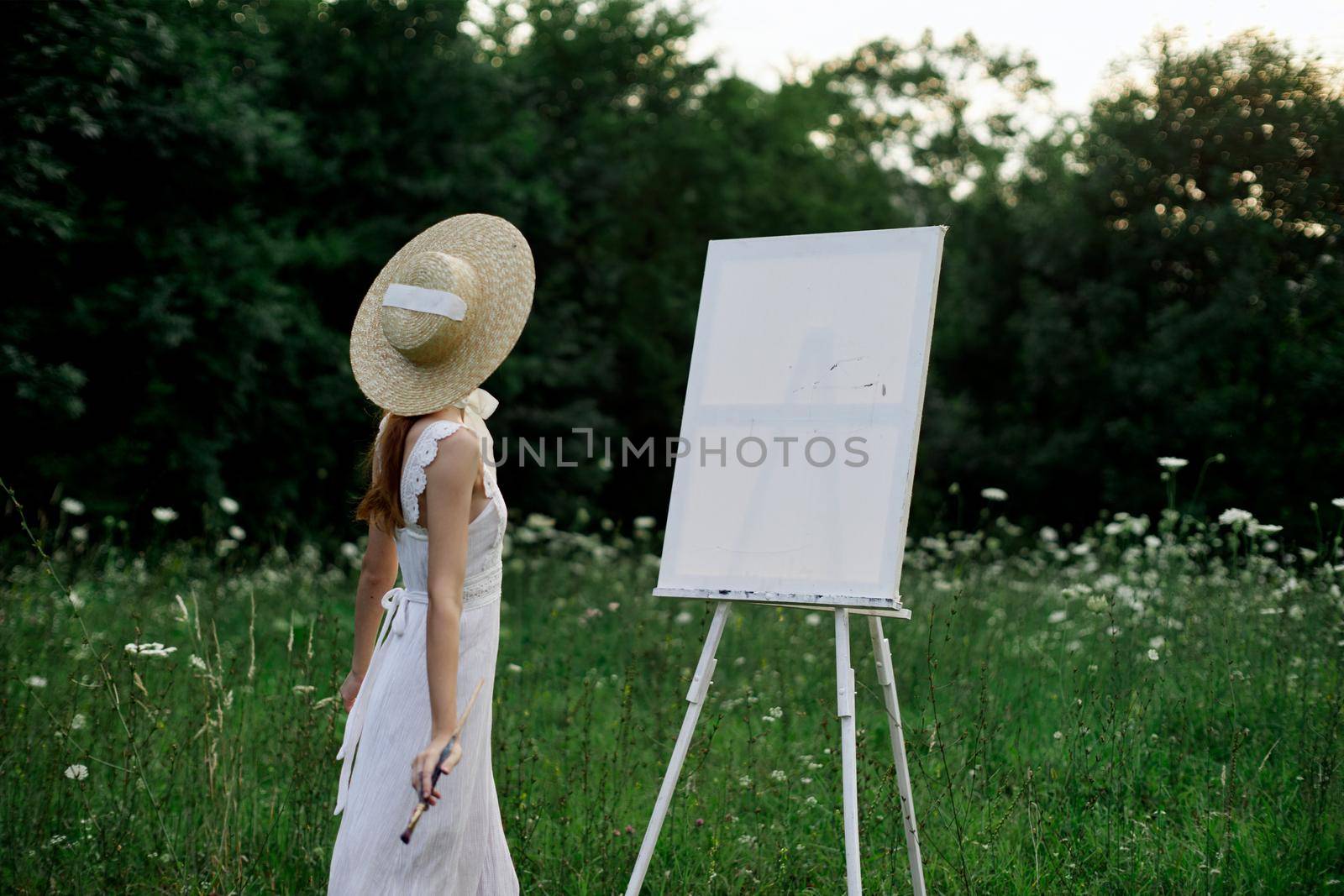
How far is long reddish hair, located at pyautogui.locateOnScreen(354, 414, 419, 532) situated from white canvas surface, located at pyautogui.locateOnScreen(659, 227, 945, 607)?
1040mm

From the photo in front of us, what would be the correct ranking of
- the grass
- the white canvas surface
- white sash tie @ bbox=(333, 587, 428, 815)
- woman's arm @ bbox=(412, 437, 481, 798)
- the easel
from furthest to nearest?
the grass, the white canvas surface, the easel, white sash tie @ bbox=(333, 587, 428, 815), woman's arm @ bbox=(412, 437, 481, 798)

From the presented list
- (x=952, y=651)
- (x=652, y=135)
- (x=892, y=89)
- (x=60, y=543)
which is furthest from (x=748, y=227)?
(x=952, y=651)

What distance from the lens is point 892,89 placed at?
80.9 feet

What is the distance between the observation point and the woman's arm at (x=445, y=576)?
2127 mm

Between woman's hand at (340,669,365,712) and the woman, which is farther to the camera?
woman's hand at (340,669,365,712)

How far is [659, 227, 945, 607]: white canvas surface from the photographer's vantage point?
3006 mm

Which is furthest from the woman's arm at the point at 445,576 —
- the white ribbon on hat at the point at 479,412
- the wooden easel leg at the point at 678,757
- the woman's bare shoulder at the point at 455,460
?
the wooden easel leg at the point at 678,757

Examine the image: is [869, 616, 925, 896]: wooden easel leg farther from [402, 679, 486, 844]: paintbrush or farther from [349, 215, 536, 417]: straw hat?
[349, 215, 536, 417]: straw hat

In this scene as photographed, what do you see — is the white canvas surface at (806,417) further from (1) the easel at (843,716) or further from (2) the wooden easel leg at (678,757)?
(2) the wooden easel leg at (678,757)

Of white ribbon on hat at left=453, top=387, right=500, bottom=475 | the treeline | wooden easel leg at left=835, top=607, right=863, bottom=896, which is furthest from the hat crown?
the treeline

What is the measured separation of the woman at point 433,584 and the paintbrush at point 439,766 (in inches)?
0.5

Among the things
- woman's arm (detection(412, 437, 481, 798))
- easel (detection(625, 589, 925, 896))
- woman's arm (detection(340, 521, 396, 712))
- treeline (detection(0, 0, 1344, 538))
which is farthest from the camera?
treeline (detection(0, 0, 1344, 538))

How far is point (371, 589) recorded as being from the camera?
2539 mm

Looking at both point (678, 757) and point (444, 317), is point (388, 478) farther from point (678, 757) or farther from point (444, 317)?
point (678, 757)
